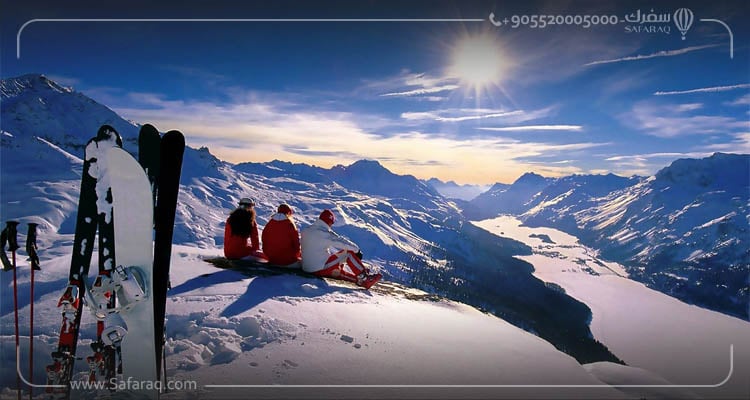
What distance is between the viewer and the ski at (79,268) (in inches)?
204

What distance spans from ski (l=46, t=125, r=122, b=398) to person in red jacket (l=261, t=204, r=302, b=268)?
4419 millimetres

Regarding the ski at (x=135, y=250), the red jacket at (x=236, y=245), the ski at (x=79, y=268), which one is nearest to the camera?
the ski at (x=79, y=268)

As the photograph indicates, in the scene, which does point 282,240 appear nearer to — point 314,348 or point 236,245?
point 236,245

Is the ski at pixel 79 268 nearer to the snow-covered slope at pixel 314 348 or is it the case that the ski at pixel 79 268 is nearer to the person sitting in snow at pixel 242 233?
the snow-covered slope at pixel 314 348

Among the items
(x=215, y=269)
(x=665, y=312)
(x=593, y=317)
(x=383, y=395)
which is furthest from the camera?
(x=665, y=312)

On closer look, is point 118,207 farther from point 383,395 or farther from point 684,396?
point 684,396

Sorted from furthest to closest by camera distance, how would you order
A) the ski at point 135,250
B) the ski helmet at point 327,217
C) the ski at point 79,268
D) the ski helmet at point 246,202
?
the ski helmet at point 327,217 < the ski helmet at point 246,202 < the ski at point 135,250 < the ski at point 79,268

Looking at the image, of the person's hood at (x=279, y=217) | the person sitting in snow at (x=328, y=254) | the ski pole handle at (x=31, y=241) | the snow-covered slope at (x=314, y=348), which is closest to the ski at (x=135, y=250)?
the snow-covered slope at (x=314, y=348)

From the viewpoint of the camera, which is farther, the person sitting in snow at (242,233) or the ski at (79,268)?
the person sitting in snow at (242,233)

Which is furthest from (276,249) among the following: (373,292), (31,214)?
(31,214)

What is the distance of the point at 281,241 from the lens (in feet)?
34.0

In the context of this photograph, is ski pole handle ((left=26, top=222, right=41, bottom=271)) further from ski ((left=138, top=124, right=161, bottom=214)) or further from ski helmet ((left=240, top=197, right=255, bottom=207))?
ski helmet ((left=240, top=197, right=255, bottom=207))

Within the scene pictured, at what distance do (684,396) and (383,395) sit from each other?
5.41 metres

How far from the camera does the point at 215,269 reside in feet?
30.0
